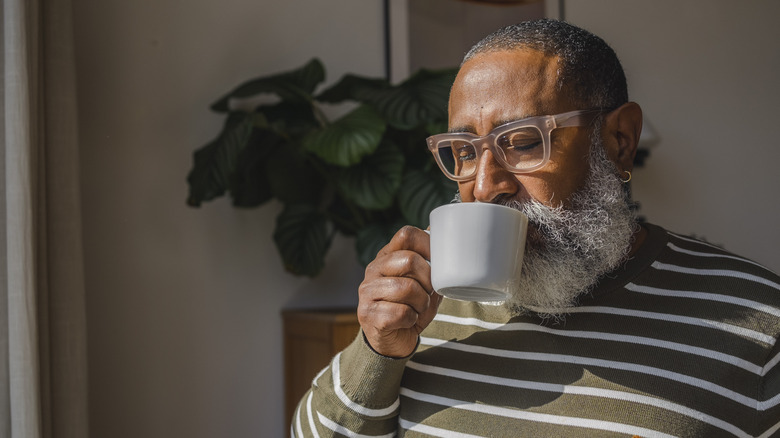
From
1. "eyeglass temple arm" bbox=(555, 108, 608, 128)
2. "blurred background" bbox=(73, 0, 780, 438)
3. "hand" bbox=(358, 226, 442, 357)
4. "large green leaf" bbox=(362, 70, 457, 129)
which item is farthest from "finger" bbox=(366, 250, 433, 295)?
"blurred background" bbox=(73, 0, 780, 438)

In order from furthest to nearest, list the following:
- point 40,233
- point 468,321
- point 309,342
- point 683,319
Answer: point 309,342
point 40,233
point 468,321
point 683,319

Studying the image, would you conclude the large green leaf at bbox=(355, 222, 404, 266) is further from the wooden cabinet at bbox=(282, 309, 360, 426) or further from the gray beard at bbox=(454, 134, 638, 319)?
the gray beard at bbox=(454, 134, 638, 319)

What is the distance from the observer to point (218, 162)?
1.95 m

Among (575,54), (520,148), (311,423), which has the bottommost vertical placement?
(311,423)

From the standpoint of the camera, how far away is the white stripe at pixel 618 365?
705 mm

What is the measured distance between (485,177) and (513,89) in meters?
0.10

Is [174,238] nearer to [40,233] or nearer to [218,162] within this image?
[218,162]

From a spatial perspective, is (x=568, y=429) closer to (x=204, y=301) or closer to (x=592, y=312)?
(x=592, y=312)

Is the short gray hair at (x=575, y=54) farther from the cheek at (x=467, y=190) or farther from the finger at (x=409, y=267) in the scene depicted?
the finger at (x=409, y=267)

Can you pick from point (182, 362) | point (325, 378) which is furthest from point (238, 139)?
point (325, 378)

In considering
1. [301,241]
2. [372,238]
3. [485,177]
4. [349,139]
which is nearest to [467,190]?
[485,177]

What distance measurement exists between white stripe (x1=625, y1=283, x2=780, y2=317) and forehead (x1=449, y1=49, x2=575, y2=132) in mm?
224

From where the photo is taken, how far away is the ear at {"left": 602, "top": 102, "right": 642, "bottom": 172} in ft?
2.75

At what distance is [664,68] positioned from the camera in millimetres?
2980
